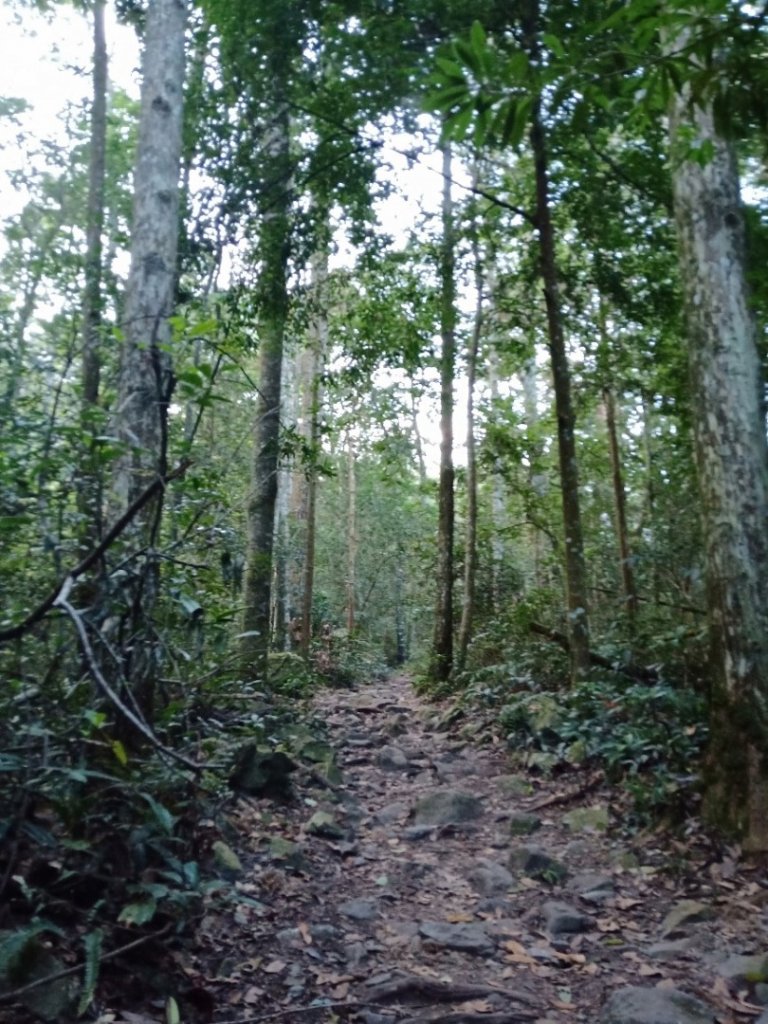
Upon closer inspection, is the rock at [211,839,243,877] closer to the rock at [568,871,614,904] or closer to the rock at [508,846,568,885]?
the rock at [508,846,568,885]

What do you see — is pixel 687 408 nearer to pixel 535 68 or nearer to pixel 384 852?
pixel 384 852

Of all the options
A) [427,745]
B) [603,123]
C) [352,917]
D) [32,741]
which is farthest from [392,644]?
[32,741]

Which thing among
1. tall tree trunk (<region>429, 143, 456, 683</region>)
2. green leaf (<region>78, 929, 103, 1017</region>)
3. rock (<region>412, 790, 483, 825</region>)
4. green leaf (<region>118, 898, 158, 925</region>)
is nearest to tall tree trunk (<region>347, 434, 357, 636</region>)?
tall tree trunk (<region>429, 143, 456, 683</region>)

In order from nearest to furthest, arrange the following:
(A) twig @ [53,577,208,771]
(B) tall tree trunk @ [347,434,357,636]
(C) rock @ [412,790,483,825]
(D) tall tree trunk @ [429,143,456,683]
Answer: (A) twig @ [53,577,208,771]
(C) rock @ [412,790,483,825]
(D) tall tree trunk @ [429,143,456,683]
(B) tall tree trunk @ [347,434,357,636]

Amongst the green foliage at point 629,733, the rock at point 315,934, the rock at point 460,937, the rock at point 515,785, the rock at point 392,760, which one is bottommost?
the rock at point 460,937

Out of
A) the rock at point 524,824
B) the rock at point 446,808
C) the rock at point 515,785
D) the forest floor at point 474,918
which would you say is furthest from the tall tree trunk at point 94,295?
the rock at point 515,785

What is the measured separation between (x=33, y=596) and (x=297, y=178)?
25.1 ft

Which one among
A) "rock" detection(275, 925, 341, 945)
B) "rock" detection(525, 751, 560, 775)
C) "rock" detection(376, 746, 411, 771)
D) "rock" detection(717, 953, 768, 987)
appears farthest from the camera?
"rock" detection(376, 746, 411, 771)

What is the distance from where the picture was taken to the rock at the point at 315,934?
4.61 m

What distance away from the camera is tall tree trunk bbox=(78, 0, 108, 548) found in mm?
3822

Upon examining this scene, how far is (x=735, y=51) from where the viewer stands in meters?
2.58

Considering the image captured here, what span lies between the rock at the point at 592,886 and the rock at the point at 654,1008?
4.58ft

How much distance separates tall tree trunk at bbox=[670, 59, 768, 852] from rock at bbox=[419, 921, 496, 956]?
1783 mm

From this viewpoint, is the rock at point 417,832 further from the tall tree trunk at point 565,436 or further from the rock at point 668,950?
the tall tree trunk at point 565,436
